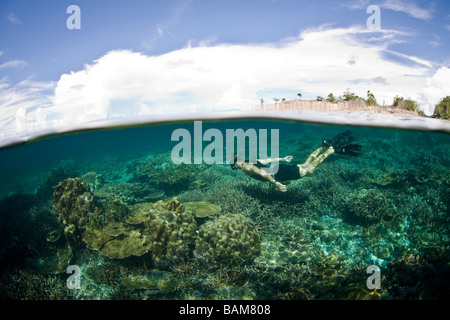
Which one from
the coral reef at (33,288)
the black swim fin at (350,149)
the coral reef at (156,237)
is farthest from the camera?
the black swim fin at (350,149)

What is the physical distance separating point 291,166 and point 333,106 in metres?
4.67

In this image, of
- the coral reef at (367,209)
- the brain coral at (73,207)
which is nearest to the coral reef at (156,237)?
the brain coral at (73,207)

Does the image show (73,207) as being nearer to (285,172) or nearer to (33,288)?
(33,288)

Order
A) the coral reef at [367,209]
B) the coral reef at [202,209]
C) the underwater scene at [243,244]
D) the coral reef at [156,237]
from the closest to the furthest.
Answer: the underwater scene at [243,244] < the coral reef at [156,237] < the coral reef at [202,209] < the coral reef at [367,209]

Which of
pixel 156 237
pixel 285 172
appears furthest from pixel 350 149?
pixel 156 237

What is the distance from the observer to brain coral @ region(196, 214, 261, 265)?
6207 millimetres

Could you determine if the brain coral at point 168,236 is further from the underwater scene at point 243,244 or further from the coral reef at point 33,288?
the coral reef at point 33,288

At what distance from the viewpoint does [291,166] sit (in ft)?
30.1

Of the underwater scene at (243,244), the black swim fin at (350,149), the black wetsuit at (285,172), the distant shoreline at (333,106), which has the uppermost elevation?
the distant shoreline at (333,106)

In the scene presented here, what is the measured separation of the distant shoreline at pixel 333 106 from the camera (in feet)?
35.1

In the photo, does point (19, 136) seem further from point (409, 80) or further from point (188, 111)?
point (409, 80)

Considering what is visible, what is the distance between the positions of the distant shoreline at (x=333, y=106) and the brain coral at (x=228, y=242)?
7.74 meters

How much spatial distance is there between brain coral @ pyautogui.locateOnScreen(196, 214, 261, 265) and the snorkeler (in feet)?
7.44
